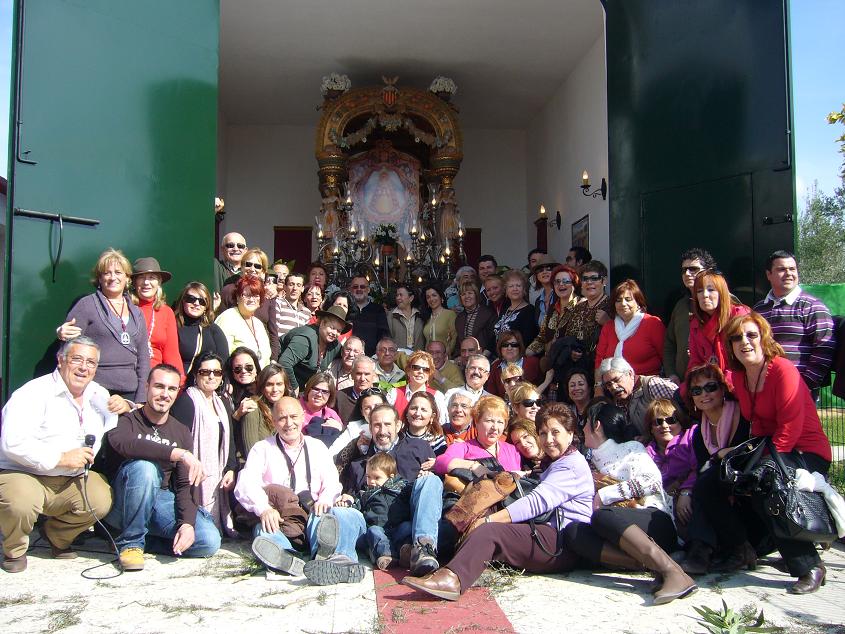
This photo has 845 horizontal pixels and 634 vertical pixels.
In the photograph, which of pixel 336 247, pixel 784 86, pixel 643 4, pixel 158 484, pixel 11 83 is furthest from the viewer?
pixel 336 247

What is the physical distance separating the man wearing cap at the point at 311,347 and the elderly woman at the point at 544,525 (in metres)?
2.15

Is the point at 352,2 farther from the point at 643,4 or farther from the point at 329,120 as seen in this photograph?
the point at 643,4

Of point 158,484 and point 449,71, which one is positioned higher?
point 449,71

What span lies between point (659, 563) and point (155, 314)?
3.49 metres

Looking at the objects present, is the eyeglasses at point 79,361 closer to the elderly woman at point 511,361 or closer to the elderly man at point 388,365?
the elderly man at point 388,365

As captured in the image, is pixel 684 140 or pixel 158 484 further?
pixel 684 140

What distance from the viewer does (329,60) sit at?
11.0 metres

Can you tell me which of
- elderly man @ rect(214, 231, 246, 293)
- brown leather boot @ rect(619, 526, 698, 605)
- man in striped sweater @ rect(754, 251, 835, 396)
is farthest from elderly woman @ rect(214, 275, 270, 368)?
man in striped sweater @ rect(754, 251, 835, 396)

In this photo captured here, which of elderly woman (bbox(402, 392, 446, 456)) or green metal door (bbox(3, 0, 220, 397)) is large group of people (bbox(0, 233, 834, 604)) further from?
green metal door (bbox(3, 0, 220, 397))

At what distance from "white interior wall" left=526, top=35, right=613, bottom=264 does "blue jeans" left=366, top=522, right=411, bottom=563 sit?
19.5 ft

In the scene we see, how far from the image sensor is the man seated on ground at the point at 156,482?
169 inches

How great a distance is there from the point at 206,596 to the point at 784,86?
4.94 metres

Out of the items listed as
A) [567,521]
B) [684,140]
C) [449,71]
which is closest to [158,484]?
[567,521]

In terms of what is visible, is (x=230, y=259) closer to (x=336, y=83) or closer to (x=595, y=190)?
(x=595, y=190)
